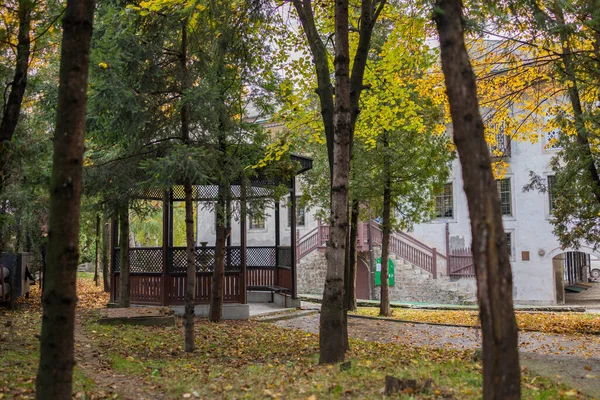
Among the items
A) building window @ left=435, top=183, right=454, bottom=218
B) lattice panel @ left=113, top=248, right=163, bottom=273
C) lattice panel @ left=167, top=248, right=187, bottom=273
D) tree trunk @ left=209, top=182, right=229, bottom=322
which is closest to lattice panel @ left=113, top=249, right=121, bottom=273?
lattice panel @ left=113, top=248, right=163, bottom=273

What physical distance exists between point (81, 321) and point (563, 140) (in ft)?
43.9

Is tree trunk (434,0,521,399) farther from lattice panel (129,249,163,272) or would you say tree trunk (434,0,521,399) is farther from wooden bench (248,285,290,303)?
wooden bench (248,285,290,303)

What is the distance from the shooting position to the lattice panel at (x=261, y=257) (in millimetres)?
20094

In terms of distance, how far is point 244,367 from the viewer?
26.8 ft

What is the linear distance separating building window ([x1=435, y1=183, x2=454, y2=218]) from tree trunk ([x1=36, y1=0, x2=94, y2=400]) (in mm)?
29458

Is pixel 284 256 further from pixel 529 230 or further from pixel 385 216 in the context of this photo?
pixel 529 230

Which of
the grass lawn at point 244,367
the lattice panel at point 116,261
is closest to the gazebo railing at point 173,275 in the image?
the lattice panel at point 116,261

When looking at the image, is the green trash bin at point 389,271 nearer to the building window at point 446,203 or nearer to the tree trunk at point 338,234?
the building window at point 446,203

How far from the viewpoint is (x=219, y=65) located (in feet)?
37.1

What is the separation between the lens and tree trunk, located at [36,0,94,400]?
14.2ft

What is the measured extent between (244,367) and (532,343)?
22.4 feet

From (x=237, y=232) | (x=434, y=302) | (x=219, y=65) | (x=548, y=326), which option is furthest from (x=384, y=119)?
(x=237, y=232)

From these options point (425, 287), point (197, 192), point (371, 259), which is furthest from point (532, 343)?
point (425, 287)

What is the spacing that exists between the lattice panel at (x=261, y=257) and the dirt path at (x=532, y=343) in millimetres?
3083
